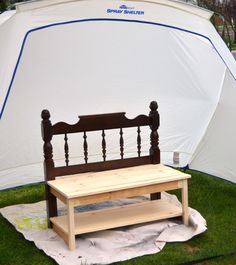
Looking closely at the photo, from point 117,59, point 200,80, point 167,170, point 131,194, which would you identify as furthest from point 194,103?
point 131,194

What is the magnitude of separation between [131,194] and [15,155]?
6.52 feet

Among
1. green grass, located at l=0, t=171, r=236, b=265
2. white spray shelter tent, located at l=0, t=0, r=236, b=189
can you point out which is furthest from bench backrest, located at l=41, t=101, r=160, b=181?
white spray shelter tent, located at l=0, t=0, r=236, b=189

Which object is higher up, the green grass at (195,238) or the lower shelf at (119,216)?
the lower shelf at (119,216)

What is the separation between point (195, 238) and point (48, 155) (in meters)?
1.48

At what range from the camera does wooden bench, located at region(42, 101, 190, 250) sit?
14.1ft

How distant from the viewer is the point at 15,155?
5.92 metres

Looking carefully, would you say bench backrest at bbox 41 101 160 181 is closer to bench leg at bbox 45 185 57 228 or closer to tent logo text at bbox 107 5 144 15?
bench leg at bbox 45 185 57 228

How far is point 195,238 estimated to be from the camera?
4516 millimetres

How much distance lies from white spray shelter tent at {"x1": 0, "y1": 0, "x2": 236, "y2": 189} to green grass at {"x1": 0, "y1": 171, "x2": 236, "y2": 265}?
0.75ft

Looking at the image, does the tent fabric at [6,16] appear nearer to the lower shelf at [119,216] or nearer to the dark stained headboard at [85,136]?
the dark stained headboard at [85,136]

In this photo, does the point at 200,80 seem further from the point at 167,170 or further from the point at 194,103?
the point at 167,170

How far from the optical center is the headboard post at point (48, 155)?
4488mm

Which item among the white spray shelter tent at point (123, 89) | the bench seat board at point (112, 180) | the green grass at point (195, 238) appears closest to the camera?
the green grass at point (195, 238)

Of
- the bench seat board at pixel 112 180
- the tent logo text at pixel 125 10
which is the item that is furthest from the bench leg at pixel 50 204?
the tent logo text at pixel 125 10
